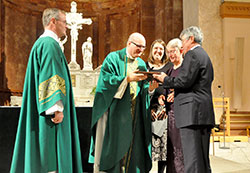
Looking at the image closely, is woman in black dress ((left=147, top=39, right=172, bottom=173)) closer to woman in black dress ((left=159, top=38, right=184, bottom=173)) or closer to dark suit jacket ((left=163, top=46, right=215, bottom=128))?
woman in black dress ((left=159, top=38, right=184, bottom=173))

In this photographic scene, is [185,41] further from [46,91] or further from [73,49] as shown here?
[73,49]

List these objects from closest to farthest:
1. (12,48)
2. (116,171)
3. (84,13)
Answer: (116,171)
(12,48)
(84,13)

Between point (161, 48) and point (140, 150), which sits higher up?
point (161, 48)

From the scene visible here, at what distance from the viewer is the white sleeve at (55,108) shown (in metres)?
2.43

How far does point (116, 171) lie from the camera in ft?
9.89

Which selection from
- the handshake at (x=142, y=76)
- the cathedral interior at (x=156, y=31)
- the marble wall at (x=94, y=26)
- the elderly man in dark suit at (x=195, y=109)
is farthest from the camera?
the marble wall at (x=94, y=26)

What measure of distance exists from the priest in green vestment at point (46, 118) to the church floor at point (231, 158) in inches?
88.3

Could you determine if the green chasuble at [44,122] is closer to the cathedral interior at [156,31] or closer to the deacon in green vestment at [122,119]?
the deacon in green vestment at [122,119]

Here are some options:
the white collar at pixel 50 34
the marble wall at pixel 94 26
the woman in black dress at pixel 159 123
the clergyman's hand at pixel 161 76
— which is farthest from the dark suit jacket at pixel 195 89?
the marble wall at pixel 94 26

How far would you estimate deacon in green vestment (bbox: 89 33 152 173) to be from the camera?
300 cm

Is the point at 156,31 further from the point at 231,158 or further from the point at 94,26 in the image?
the point at 231,158

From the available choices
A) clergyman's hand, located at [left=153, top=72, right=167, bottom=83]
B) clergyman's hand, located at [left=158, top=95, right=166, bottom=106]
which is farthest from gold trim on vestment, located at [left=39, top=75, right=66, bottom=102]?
clergyman's hand, located at [left=158, top=95, right=166, bottom=106]

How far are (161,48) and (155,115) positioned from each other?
882 millimetres

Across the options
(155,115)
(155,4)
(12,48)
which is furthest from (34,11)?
(155,115)
